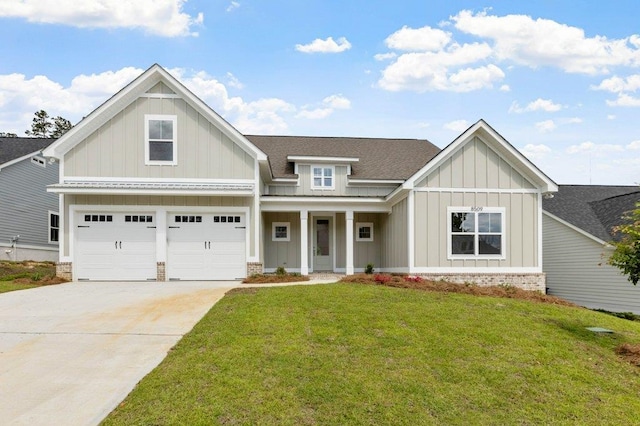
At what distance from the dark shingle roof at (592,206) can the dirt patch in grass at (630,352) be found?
12.6m

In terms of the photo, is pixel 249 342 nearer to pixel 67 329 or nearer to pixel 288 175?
pixel 67 329

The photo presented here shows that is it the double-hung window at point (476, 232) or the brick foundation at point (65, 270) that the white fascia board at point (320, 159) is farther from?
the brick foundation at point (65, 270)

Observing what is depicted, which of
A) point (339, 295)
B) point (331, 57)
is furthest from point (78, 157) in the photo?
point (339, 295)

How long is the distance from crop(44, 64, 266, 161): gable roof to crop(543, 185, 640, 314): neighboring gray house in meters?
13.6

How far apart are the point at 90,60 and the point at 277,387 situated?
17493 millimetres

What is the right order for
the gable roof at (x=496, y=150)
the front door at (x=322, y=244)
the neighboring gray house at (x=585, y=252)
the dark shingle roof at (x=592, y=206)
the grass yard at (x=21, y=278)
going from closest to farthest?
the grass yard at (x=21, y=278) < the gable roof at (x=496, y=150) < the neighboring gray house at (x=585, y=252) < the dark shingle roof at (x=592, y=206) < the front door at (x=322, y=244)

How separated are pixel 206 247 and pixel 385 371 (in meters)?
11.5

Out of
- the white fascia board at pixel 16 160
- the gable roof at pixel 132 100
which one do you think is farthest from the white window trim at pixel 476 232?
the white fascia board at pixel 16 160

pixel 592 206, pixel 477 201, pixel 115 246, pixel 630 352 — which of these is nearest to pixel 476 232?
pixel 477 201

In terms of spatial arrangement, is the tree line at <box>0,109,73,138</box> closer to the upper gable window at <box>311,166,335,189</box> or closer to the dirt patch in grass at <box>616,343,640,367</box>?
the upper gable window at <box>311,166,335,189</box>

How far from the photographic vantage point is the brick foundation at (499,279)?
Answer: 1614 cm

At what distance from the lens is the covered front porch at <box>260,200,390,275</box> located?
2033 centimetres

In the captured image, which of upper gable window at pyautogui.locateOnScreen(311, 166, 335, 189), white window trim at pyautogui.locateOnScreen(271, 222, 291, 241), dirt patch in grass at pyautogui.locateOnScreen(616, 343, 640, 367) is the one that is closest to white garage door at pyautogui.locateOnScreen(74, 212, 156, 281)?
white window trim at pyautogui.locateOnScreen(271, 222, 291, 241)

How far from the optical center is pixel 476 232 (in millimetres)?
16453
